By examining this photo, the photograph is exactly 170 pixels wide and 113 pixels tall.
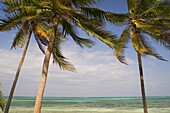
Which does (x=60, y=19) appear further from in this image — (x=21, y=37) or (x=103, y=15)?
(x=21, y=37)

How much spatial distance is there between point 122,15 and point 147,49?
486cm

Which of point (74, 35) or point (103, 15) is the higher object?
point (103, 15)

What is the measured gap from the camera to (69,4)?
374 inches

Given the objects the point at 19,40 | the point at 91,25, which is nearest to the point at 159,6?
the point at 91,25

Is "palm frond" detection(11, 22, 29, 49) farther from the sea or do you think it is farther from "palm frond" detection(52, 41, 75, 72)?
the sea

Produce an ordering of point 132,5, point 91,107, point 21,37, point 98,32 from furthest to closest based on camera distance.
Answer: point 91,107 < point 132,5 < point 21,37 < point 98,32

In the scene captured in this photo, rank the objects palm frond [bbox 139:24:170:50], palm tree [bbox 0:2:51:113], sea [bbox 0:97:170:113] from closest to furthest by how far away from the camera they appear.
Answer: palm tree [bbox 0:2:51:113] < palm frond [bbox 139:24:170:50] < sea [bbox 0:97:170:113]

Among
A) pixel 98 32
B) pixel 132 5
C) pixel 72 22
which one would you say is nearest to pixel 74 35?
pixel 72 22

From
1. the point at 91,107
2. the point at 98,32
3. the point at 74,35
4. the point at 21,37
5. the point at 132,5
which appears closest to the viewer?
the point at 98,32

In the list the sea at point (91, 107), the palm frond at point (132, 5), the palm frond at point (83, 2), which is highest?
the palm frond at point (132, 5)

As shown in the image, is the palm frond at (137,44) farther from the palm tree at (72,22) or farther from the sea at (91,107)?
the sea at (91,107)

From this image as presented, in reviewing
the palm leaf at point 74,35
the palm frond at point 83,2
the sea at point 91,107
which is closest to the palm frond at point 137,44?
the palm leaf at point 74,35

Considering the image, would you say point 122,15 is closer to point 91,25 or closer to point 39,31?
point 91,25

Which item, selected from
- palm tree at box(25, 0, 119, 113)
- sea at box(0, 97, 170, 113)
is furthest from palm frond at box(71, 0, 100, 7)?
sea at box(0, 97, 170, 113)
